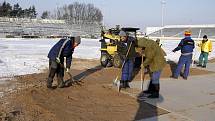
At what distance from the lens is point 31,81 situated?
9.86 m

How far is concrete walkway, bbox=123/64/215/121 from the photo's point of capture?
22.4 ft

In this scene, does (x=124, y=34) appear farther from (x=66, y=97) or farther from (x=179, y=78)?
(x=179, y=78)

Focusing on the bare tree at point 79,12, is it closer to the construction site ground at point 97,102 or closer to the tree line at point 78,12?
the tree line at point 78,12

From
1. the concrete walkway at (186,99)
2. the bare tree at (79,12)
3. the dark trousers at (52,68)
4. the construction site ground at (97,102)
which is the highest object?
the bare tree at (79,12)

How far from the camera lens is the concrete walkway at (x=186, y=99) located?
6820mm

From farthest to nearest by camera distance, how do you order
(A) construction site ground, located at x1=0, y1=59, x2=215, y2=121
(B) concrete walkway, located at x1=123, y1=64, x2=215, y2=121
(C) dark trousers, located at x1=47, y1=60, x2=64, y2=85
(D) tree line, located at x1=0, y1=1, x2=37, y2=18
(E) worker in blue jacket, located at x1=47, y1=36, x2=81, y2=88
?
(D) tree line, located at x1=0, y1=1, x2=37, y2=18, (C) dark trousers, located at x1=47, y1=60, x2=64, y2=85, (E) worker in blue jacket, located at x1=47, y1=36, x2=81, y2=88, (B) concrete walkway, located at x1=123, y1=64, x2=215, y2=121, (A) construction site ground, located at x1=0, y1=59, x2=215, y2=121

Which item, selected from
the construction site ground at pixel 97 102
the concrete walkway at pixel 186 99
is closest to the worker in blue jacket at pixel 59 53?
the construction site ground at pixel 97 102

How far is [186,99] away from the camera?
8430 millimetres

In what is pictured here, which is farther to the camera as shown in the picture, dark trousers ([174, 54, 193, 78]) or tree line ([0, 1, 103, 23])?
tree line ([0, 1, 103, 23])

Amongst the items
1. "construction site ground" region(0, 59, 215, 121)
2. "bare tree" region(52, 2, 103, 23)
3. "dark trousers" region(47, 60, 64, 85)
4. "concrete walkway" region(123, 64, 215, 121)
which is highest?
"bare tree" region(52, 2, 103, 23)

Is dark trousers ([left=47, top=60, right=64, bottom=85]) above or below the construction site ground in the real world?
above

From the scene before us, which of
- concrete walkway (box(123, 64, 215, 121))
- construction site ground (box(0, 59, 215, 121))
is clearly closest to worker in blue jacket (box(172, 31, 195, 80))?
concrete walkway (box(123, 64, 215, 121))

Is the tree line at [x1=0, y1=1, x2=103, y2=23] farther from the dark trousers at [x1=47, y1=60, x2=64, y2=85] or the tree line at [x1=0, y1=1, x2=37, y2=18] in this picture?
the dark trousers at [x1=47, y1=60, x2=64, y2=85]

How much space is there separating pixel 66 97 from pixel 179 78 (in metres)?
5.60
